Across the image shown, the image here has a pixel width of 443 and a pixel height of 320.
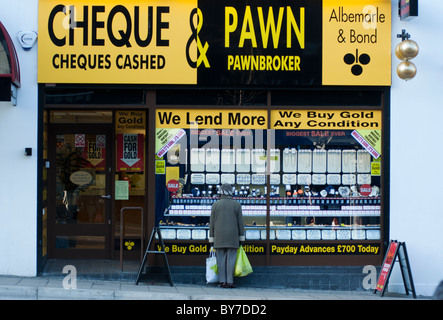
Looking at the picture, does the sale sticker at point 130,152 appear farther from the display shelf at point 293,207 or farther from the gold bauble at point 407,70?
the gold bauble at point 407,70

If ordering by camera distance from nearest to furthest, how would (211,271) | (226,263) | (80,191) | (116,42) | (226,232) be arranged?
(226,232)
(226,263)
(211,271)
(116,42)
(80,191)

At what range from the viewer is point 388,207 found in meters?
9.57

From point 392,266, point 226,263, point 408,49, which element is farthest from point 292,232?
point 408,49

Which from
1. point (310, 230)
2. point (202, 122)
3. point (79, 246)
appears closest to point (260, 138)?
point (202, 122)

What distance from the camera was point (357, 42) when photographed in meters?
9.52

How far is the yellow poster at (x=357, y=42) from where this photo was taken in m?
9.48

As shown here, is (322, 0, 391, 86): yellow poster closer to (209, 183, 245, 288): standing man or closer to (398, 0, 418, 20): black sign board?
(398, 0, 418, 20): black sign board

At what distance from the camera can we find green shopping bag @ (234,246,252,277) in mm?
8938

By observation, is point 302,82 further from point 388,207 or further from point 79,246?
point 79,246

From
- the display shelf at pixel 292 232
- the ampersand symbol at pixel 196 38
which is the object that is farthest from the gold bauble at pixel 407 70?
the ampersand symbol at pixel 196 38

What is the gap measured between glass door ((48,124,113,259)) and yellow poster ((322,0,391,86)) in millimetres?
4431

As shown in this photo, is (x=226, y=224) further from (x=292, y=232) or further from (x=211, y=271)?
(x=292, y=232)

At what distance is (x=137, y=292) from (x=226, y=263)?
1510 millimetres

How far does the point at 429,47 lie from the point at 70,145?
6.69 metres
